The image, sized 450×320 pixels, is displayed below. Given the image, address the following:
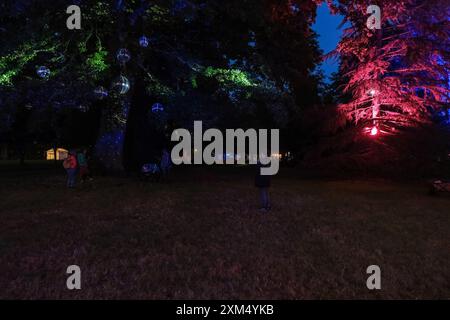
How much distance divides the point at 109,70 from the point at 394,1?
558 inches

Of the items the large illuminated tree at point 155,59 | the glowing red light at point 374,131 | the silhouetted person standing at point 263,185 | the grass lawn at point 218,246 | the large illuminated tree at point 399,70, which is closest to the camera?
the grass lawn at point 218,246

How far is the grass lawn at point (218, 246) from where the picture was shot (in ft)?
17.0

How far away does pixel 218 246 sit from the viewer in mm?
7160

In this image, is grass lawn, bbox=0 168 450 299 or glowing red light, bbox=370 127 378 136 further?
glowing red light, bbox=370 127 378 136

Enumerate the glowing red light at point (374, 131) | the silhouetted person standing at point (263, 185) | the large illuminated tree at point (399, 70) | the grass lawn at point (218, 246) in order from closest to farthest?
the grass lawn at point (218, 246) → the silhouetted person standing at point (263, 185) → the large illuminated tree at point (399, 70) → the glowing red light at point (374, 131)

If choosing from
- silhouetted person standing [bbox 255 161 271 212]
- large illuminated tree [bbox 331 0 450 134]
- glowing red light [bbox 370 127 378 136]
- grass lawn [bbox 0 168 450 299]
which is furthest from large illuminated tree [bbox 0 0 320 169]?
grass lawn [bbox 0 168 450 299]

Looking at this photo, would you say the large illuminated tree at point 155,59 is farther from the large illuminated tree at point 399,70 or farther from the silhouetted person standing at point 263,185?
the silhouetted person standing at point 263,185

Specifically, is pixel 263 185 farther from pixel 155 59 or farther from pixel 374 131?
pixel 155 59

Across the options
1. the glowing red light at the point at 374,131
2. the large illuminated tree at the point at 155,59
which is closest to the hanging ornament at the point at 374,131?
the glowing red light at the point at 374,131

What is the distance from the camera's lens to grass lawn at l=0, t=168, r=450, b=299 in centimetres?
Result: 518

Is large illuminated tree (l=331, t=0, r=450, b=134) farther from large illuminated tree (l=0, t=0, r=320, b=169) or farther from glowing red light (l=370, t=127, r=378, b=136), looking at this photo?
large illuminated tree (l=0, t=0, r=320, b=169)

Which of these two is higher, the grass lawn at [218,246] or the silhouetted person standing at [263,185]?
the silhouetted person standing at [263,185]

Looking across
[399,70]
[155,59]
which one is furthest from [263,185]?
[155,59]
